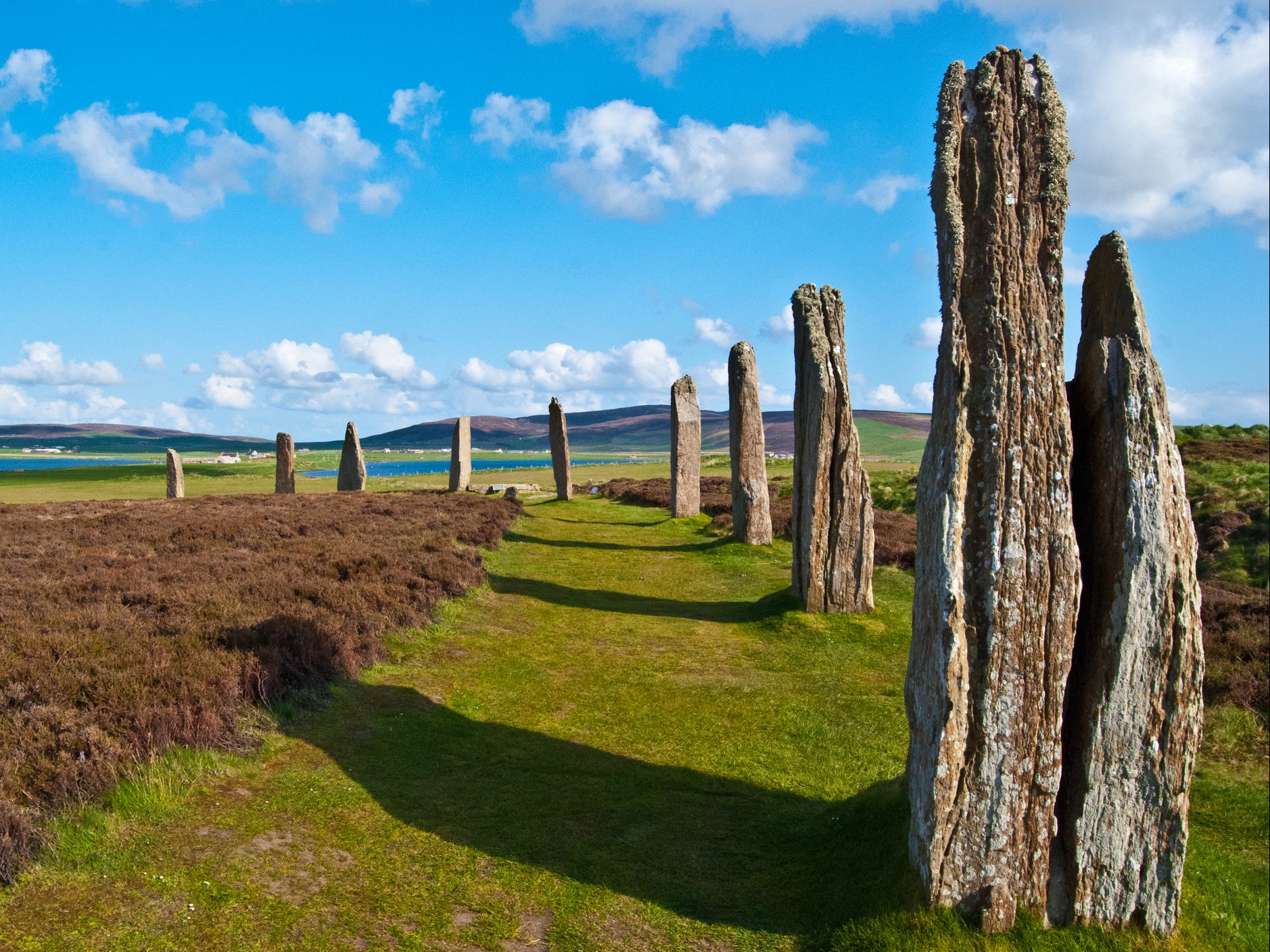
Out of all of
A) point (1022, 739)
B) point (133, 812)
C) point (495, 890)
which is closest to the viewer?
point (1022, 739)

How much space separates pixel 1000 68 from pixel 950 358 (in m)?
2.17

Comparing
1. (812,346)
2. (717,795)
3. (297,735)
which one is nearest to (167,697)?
(297,735)

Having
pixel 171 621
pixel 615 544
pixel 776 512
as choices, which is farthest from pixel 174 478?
pixel 171 621

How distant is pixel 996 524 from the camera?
4.87 m

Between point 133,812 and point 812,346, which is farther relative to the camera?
point 812,346

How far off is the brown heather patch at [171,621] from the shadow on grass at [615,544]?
138 centimetres

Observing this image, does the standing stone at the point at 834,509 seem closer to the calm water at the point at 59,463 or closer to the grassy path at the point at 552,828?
the grassy path at the point at 552,828

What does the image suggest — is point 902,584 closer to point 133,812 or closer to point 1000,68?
point 1000,68

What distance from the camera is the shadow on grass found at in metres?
19.7

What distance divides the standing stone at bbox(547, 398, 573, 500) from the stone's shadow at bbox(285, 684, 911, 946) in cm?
2241

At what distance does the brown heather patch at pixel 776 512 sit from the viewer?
1698 centimetres

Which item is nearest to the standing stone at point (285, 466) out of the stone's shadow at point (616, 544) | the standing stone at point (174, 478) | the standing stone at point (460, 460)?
the standing stone at point (174, 478)

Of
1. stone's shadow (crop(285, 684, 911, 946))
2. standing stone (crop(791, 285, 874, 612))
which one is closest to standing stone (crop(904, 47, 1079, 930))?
stone's shadow (crop(285, 684, 911, 946))

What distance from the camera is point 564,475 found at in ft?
102
